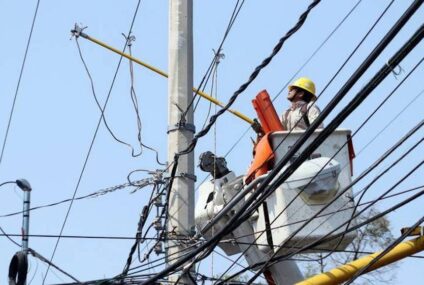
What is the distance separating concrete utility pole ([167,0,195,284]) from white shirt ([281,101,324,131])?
94 centimetres

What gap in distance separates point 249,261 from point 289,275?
0.46m

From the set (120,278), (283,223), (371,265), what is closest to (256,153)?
(283,223)

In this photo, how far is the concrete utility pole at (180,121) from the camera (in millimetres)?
11562

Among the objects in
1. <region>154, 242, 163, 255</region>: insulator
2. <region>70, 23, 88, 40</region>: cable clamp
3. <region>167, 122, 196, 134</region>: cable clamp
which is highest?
<region>70, 23, 88, 40</region>: cable clamp

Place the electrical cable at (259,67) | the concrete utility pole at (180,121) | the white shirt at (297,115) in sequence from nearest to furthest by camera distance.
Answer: the electrical cable at (259,67)
the concrete utility pole at (180,121)
the white shirt at (297,115)

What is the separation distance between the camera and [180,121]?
12.0 m

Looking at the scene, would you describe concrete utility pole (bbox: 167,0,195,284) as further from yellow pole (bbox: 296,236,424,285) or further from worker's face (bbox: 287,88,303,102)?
yellow pole (bbox: 296,236,424,285)

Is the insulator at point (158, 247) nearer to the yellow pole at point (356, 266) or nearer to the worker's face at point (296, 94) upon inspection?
the worker's face at point (296, 94)

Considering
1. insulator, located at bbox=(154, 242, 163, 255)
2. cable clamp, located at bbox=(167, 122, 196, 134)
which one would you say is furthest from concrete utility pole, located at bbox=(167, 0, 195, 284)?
insulator, located at bbox=(154, 242, 163, 255)

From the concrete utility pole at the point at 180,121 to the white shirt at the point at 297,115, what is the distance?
0.94 meters

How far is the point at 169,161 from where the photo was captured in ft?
38.8

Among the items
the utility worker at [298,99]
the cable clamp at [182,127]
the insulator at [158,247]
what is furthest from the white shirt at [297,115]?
the insulator at [158,247]

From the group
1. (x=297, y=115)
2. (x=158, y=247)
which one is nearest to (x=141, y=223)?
(x=158, y=247)

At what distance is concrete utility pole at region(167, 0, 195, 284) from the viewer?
37.9ft
